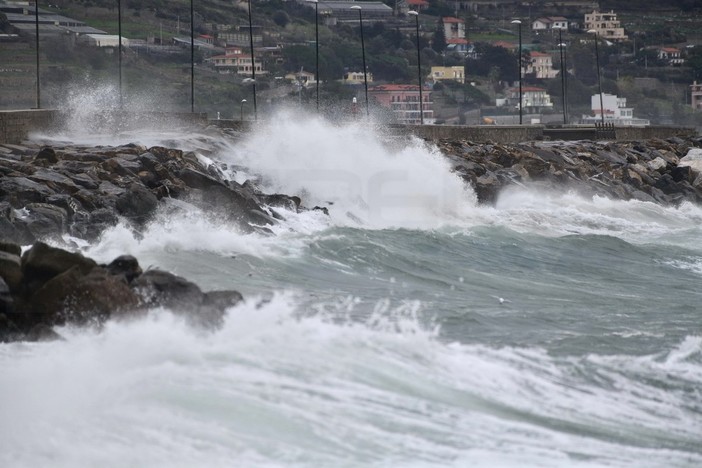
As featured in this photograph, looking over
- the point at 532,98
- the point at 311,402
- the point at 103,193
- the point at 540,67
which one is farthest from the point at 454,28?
the point at 311,402

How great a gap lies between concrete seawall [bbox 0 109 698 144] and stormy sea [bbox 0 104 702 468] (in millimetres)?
9519

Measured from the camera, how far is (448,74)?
99.3m

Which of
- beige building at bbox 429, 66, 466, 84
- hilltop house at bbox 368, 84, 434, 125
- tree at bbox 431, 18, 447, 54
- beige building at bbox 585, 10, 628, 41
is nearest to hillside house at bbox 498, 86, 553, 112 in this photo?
beige building at bbox 429, 66, 466, 84

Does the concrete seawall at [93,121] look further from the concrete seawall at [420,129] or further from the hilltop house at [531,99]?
the hilltop house at [531,99]

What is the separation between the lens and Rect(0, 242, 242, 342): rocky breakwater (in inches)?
391

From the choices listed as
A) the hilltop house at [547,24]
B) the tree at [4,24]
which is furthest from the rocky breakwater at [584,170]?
the hilltop house at [547,24]

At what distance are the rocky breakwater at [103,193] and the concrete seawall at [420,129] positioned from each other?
3.99 metres

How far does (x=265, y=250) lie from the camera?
15.9 metres

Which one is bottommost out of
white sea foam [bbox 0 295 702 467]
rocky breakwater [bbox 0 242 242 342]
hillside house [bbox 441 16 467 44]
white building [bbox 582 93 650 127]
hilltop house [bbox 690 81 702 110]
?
white sea foam [bbox 0 295 702 467]

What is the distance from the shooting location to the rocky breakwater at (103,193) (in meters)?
14.6

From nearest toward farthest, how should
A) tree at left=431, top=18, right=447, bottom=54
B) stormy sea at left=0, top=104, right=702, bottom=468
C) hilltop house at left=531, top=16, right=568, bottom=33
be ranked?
stormy sea at left=0, top=104, right=702, bottom=468, tree at left=431, top=18, right=447, bottom=54, hilltop house at left=531, top=16, right=568, bottom=33

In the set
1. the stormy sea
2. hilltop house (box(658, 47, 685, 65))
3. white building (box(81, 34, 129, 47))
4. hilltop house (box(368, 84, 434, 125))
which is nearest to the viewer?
the stormy sea

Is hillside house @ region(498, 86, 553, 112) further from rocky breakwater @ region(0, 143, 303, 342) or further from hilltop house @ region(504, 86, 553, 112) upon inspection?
rocky breakwater @ region(0, 143, 303, 342)

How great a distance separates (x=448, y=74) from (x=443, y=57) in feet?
22.3
